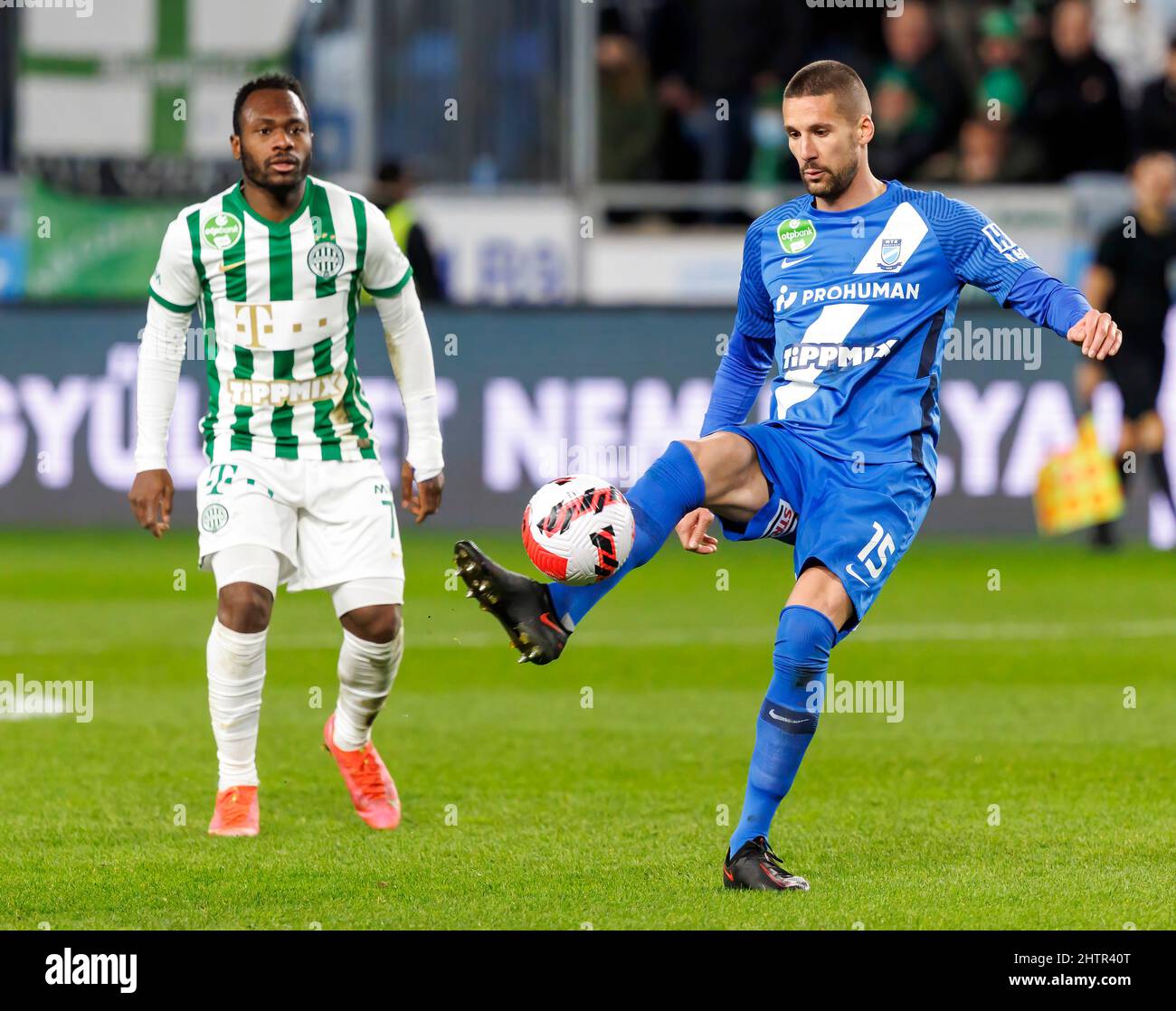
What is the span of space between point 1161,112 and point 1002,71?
65.4 inches

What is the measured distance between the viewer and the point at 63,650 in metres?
10.1

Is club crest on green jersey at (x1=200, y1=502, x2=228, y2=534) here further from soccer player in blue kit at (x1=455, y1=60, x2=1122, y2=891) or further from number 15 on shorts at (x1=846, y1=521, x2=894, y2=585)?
number 15 on shorts at (x1=846, y1=521, x2=894, y2=585)

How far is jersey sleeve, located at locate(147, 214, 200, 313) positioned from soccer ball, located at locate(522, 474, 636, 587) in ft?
5.28

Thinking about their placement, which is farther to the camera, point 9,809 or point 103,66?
point 103,66

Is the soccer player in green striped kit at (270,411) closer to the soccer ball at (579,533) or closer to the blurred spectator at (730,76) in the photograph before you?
the soccer ball at (579,533)

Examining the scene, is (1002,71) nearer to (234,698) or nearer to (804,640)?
(234,698)

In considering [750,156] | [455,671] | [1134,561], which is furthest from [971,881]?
[750,156]

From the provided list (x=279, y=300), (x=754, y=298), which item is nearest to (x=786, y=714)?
(x=754, y=298)

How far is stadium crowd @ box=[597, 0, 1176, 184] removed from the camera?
54.2ft

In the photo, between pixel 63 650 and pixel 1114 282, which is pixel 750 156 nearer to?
pixel 1114 282

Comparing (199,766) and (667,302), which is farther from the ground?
(667,302)

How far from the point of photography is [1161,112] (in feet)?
52.5

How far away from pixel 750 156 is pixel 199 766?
1095cm

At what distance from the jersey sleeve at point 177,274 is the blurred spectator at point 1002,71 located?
11585mm
